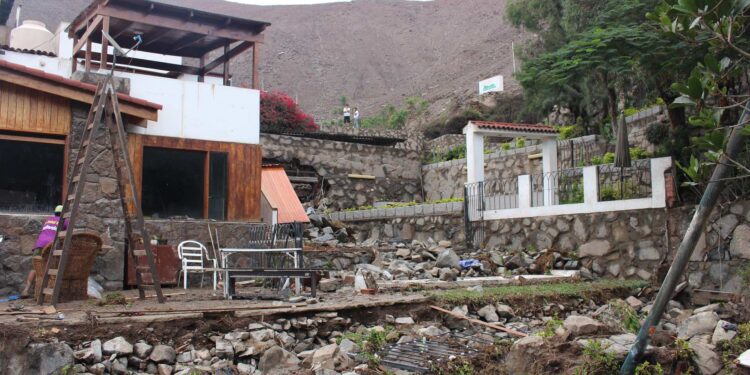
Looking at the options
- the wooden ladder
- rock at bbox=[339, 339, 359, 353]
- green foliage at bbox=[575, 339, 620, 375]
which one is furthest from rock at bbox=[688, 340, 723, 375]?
the wooden ladder

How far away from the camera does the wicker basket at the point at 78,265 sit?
8383mm

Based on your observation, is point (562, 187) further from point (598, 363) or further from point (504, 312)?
point (598, 363)

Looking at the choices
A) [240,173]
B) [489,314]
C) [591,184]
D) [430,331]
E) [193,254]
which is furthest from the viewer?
[591,184]

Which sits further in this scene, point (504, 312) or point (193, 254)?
point (193, 254)

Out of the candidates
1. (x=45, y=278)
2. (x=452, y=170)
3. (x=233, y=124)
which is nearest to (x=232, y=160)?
(x=233, y=124)

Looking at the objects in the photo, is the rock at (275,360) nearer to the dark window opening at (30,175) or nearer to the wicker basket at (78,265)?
the wicker basket at (78,265)

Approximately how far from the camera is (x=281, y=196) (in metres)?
15.1

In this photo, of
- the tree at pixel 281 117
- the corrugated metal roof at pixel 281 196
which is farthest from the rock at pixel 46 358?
the tree at pixel 281 117

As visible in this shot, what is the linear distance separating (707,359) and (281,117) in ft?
58.8

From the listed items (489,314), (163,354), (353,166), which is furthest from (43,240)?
(353,166)

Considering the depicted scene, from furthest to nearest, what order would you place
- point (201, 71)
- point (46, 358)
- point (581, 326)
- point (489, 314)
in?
point (201, 71)
point (489, 314)
point (581, 326)
point (46, 358)

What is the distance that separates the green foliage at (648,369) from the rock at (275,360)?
3329 mm

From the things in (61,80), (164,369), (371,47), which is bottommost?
(164,369)

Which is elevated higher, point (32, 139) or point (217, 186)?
point (32, 139)
